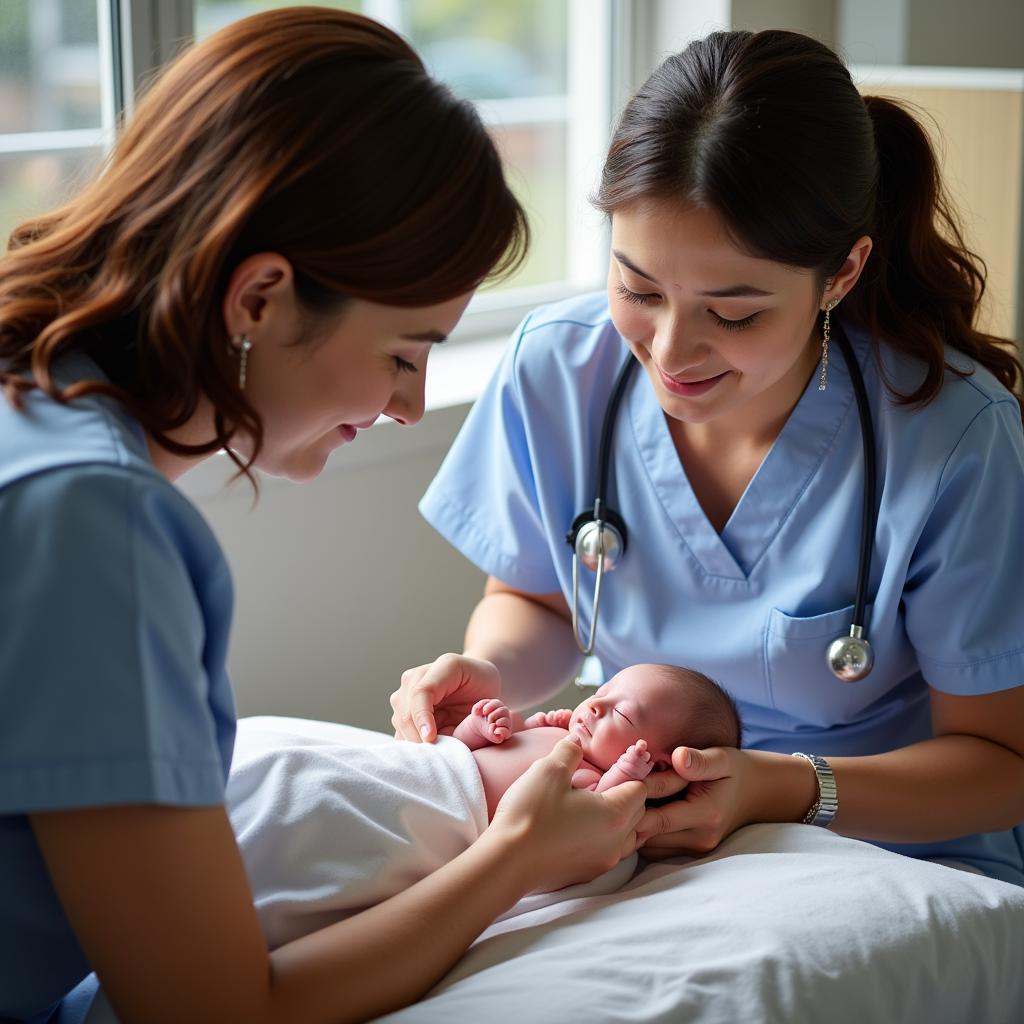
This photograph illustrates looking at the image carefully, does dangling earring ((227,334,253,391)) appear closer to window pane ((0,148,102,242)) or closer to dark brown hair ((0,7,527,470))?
dark brown hair ((0,7,527,470))

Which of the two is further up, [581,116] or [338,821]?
[581,116]

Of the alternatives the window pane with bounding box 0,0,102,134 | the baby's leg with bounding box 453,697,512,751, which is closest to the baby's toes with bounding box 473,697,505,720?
the baby's leg with bounding box 453,697,512,751

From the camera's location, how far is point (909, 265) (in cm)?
165

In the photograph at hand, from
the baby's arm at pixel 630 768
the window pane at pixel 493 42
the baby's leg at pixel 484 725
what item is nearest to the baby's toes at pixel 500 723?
the baby's leg at pixel 484 725

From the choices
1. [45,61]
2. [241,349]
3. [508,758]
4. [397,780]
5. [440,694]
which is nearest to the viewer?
[241,349]

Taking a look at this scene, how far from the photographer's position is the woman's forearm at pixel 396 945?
3.50 ft

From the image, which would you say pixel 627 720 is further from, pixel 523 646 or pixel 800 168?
pixel 800 168

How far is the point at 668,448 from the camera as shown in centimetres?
175

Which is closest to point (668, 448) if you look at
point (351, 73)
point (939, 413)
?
point (939, 413)

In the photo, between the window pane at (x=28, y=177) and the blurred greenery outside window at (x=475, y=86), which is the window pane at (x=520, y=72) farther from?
the window pane at (x=28, y=177)

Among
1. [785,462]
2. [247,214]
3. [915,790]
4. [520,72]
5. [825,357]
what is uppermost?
[520,72]

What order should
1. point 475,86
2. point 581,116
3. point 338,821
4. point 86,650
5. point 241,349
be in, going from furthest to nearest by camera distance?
point 581,116, point 475,86, point 338,821, point 241,349, point 86,650

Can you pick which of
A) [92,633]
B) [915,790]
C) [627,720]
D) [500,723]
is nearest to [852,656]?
[915,790]

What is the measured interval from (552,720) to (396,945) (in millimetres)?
561
